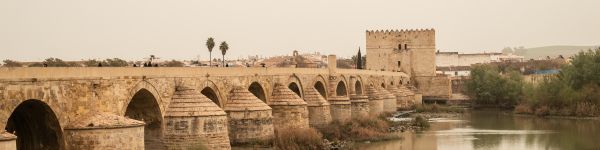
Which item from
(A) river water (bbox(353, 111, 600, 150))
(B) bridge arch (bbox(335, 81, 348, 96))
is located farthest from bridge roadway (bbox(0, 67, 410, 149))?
(B) bridge arch (bbox(335, 81, 348, 96))

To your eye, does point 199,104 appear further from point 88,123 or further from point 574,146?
point 574,146

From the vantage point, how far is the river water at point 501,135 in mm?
29328

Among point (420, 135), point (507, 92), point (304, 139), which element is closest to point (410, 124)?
point (420, 135)

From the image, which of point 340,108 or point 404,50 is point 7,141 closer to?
point 340,108

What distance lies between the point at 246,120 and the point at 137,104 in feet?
14.4

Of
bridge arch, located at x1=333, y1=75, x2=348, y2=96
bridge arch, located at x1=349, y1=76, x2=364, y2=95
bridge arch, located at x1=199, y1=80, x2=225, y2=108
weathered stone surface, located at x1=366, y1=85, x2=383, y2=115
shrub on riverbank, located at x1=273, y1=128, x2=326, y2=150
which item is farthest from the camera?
weathered stone surface, located at x1=366, y1=85, x2=383, y2=115

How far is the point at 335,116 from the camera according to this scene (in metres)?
33.8

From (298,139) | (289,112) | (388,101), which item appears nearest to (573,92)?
(388,101)

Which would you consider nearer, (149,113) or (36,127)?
(36,127)

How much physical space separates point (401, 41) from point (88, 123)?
146 ft

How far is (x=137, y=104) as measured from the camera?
19.5 m

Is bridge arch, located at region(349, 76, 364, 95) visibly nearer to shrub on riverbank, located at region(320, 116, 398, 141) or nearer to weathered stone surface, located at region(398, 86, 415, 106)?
shrub on riverbank, located at region(320, 116, 398, 141)

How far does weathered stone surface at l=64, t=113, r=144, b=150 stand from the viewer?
15.3m

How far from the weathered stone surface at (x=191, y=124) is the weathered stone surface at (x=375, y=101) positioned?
2232 centimetres
